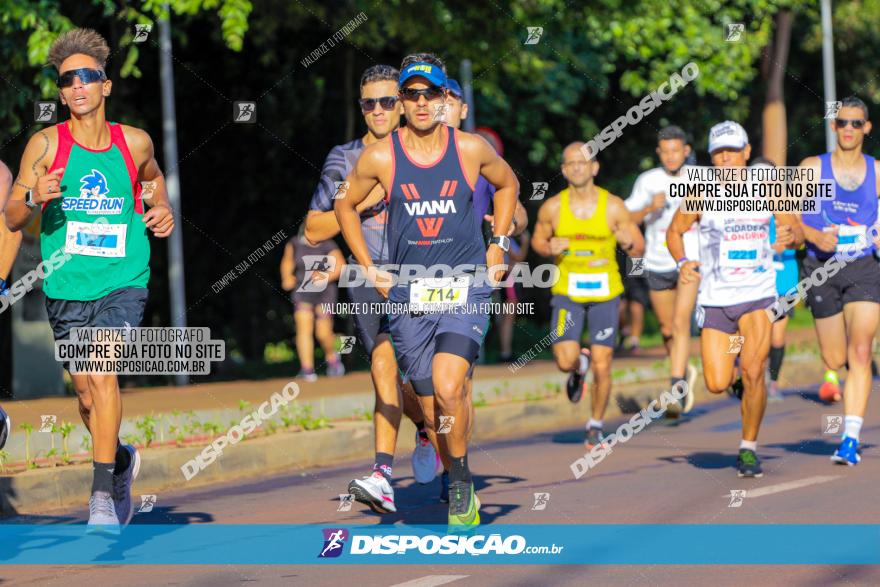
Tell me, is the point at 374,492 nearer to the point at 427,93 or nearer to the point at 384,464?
the point at 384,464

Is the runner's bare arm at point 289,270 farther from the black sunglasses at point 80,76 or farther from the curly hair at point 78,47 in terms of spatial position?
the black sunglasses at point 80,76

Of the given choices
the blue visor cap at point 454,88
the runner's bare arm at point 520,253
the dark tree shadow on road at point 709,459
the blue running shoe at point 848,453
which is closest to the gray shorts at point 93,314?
the blue visor cap at point 454,88

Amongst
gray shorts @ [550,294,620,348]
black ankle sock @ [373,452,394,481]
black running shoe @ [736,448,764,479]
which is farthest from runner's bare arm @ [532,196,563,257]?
black ankle sock @ [373,452,394,481]

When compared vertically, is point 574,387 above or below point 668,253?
below

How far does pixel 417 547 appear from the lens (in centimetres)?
788

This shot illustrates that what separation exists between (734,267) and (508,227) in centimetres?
263

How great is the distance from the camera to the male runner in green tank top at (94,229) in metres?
8.02

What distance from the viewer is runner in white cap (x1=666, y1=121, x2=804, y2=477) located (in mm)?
10320

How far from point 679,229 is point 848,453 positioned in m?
1.77

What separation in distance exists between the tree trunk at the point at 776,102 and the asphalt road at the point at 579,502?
17.4 meters

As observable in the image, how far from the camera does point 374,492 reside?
8.36m

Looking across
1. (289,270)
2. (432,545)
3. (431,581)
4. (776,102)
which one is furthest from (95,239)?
(776,102)

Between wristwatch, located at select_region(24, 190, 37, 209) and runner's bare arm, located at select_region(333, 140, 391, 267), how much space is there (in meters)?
1.49

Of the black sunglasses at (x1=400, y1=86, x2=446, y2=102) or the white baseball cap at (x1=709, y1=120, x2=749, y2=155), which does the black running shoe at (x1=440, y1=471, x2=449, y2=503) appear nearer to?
the black sunglasses at (x1=400, y1=86, x2=446, y2=102)
